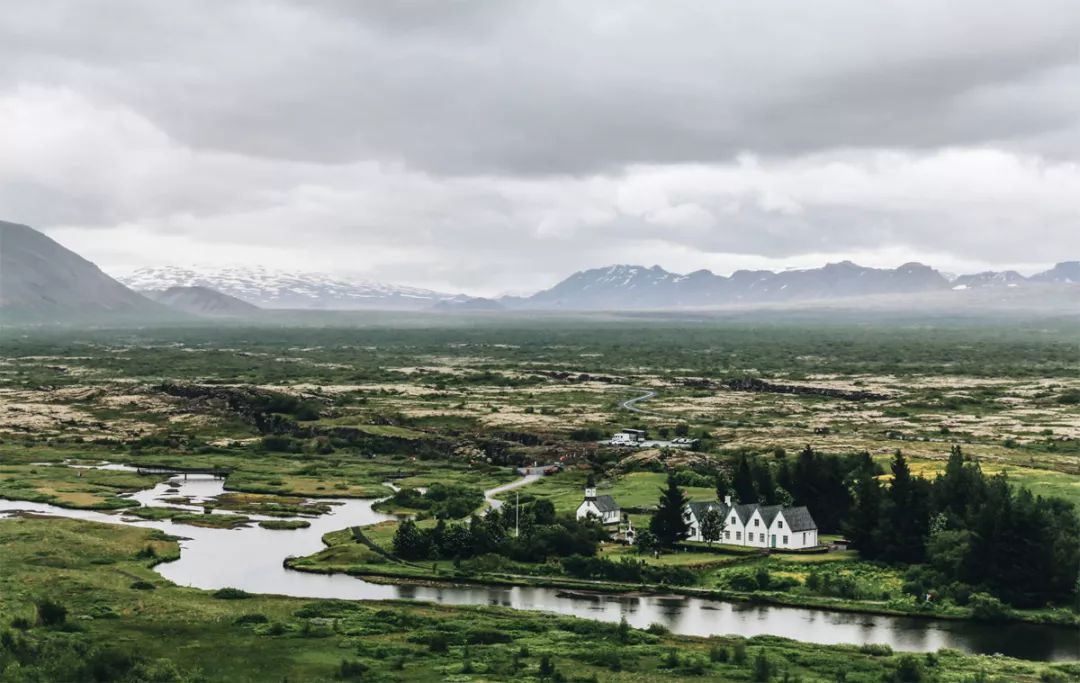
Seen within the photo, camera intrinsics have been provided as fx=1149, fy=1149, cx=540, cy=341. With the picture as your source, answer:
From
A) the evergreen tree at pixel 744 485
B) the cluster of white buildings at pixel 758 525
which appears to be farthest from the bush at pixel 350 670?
the evergreen tree at pixel 744 485

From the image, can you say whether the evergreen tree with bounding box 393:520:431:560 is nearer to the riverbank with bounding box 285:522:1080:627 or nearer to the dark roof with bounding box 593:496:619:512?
the riverbank with bounding box 285:522:1080:627

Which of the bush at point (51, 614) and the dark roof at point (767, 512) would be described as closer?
the bush at point (51, 614)

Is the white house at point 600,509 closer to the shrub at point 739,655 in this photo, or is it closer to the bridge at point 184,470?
the shrub at point 739,655

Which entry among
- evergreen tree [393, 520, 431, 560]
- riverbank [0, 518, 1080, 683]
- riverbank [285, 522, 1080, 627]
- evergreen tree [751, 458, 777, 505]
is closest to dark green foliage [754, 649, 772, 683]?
riverbank [0, 518, 1080, 683]

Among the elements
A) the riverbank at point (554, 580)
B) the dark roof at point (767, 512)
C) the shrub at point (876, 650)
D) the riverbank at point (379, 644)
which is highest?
the dark roof at point (767, 512)

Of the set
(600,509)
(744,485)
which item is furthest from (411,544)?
(744,485)

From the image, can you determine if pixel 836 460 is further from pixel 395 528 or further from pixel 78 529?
pixel 78 529

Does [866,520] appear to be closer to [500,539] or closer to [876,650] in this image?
[876,650]
